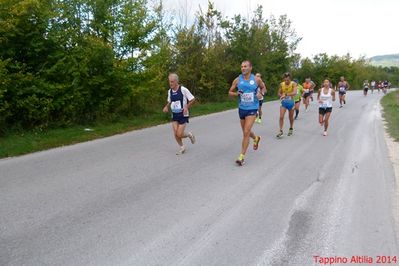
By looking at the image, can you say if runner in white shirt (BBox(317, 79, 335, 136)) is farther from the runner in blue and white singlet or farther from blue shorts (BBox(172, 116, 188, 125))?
blue shorts (BBox(172, 116, 188, 125))

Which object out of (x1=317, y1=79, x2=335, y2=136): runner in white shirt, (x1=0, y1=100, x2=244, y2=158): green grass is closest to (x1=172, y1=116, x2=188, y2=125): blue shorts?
(x1=0, y1=100, x2=244, y2=158): green grass

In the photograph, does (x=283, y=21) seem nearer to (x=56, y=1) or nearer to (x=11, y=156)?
(x=56, y=1)

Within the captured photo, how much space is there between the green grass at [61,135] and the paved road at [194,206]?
0.71 metres

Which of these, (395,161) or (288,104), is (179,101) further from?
(395,161)

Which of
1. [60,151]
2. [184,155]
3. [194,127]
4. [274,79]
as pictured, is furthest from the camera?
[274,79]

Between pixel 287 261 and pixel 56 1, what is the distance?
11.3m

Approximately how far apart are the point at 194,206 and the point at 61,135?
23.3 feet

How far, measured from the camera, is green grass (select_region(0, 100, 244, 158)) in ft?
31.3

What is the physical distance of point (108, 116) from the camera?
1447 cm

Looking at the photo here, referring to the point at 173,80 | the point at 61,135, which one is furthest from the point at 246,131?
the point at 61,135

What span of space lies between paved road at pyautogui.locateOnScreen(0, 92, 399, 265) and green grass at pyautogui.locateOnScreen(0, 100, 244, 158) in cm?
71

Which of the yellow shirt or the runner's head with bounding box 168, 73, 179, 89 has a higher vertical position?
the runner's head with bounding box 168, 73, 179, 89

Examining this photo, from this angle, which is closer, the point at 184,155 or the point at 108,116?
Answer: the point at 184,155

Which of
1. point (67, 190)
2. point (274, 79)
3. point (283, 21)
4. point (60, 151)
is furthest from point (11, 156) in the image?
point (283, 21)
